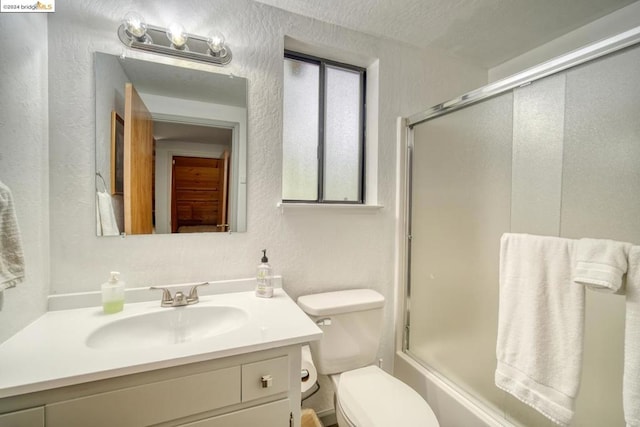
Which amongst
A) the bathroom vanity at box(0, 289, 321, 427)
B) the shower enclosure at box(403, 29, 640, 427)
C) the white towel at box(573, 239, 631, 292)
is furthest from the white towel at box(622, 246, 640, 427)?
the bathroom vanity at box(0, 289, 321, 427)

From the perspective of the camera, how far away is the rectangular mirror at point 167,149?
1.06 m

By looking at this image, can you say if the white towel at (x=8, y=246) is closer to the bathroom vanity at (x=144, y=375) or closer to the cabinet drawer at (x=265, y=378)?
the bathroom vanity at (x=144, y=375)

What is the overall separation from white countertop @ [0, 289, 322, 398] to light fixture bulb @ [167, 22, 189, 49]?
1.09m

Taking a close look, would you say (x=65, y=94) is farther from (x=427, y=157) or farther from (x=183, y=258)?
(x=427, y=157)

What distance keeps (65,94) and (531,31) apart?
2.29 metres

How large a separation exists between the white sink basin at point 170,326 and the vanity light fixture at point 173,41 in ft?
3.52

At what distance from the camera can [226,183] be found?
1243mm

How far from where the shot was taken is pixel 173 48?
1124 mm

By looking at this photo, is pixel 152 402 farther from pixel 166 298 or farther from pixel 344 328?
pixel 344 328

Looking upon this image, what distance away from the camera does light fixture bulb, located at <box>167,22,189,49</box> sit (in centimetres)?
111

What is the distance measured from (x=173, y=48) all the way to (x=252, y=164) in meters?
0.57

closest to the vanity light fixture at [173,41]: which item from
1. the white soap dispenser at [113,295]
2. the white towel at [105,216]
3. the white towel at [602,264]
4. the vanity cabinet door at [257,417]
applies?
the white towel at [105,216]

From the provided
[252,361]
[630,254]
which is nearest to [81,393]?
[252,361]

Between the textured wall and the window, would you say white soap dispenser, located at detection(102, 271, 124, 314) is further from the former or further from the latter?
the window
